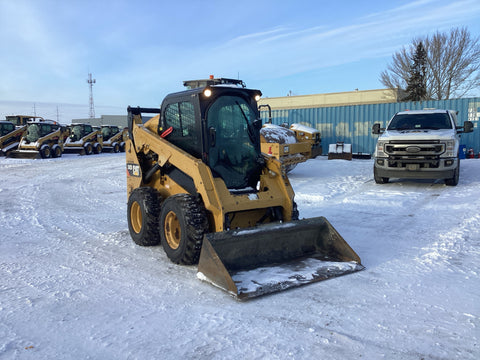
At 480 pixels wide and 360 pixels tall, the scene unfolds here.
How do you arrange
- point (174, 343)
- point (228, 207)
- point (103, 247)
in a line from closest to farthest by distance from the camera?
point (174, 343), point (228, 207), point (103, 247)

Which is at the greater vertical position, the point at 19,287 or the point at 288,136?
the point at 288,136

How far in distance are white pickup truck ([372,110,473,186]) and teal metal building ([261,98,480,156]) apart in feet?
25.7

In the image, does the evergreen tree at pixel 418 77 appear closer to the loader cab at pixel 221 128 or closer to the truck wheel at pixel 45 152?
the truck wheel at pixel 45 152

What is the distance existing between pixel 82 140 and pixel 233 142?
75.6 ft

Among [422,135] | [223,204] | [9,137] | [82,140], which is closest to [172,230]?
[223,204]

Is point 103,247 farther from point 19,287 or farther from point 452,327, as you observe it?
point 452,327

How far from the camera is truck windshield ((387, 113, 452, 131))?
11.0m

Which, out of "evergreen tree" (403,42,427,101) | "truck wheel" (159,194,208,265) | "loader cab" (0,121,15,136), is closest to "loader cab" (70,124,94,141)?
"loader cab" (0,121,15,136)

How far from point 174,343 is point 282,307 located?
115 cm

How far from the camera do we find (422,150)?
33.6 ft

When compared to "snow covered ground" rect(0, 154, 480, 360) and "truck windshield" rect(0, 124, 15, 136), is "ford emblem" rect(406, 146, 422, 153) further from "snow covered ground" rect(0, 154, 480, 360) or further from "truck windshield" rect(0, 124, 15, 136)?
"truck windshield" rect(0, 124, 15, 136)

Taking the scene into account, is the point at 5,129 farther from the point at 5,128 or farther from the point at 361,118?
the point at 361,118

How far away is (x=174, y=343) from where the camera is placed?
3.21 metres

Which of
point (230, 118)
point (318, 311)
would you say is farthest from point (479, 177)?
point (318, 311)
